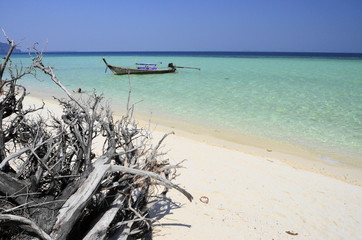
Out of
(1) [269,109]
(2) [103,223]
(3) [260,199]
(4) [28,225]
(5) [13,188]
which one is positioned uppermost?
(5) [13,188]

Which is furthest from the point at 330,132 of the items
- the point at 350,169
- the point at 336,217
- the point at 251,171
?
the point at 336,217

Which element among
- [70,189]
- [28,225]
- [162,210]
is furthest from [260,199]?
[28,225]

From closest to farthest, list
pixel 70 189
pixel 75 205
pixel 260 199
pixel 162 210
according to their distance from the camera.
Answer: pixel 75 205
pixel 70 189
pixel 162 210
pixel 260 199

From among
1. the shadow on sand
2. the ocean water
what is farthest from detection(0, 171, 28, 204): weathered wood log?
the ocean water

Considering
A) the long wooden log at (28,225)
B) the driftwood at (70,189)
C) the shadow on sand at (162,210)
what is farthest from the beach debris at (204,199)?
the long wooden log at (28,225)

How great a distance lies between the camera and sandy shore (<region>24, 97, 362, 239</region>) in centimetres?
422

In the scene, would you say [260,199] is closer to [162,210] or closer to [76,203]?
[162,210]

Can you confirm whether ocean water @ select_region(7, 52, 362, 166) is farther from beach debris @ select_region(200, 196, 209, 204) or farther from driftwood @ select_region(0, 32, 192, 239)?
driftwood @ select_region(0, 32, 192, 239)

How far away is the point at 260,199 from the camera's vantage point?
5145 mm

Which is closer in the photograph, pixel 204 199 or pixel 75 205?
pixel 75 205

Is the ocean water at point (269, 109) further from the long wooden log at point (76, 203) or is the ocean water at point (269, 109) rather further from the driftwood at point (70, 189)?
the long wooden log at point (76, 203)

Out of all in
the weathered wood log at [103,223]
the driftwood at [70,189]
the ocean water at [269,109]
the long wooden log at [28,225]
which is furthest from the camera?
the ocean water at [269,109]

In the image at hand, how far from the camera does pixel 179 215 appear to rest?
441 centimetres

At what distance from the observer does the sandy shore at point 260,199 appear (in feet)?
13.8
